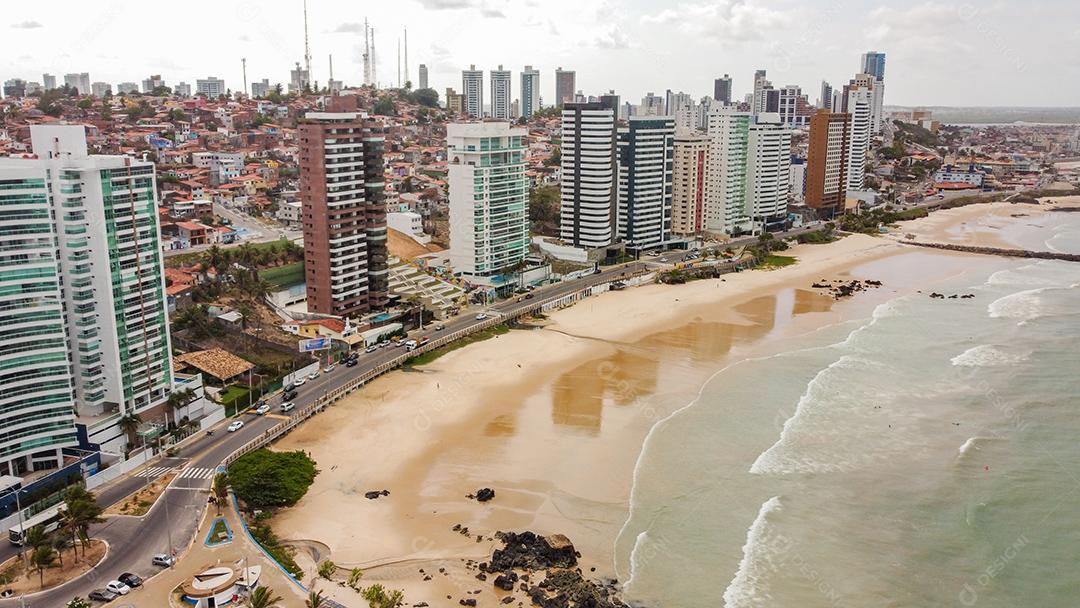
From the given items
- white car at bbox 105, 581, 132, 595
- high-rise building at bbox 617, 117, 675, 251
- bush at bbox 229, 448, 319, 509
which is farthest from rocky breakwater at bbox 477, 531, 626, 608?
high-rise building at bbox 617, 117, 675, 251

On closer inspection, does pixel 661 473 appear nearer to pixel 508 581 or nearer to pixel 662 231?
pixel 508 581

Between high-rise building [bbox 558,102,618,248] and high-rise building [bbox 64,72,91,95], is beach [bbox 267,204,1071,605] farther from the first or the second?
high-rise building [bbox 64,72,91,95]

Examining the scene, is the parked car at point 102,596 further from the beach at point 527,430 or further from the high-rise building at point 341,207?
the high-rise building at point 341,207

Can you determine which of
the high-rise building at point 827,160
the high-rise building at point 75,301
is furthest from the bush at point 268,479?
the high-rise building at point 827,160

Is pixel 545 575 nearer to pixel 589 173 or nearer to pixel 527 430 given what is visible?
pixel 527 430

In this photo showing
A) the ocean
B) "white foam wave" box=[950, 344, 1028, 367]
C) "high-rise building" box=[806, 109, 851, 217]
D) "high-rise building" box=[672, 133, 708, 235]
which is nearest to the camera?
the ocean

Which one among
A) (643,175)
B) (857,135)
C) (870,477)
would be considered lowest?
(870,477)

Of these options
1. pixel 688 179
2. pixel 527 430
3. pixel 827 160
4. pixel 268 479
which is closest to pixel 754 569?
pixel 527 430
